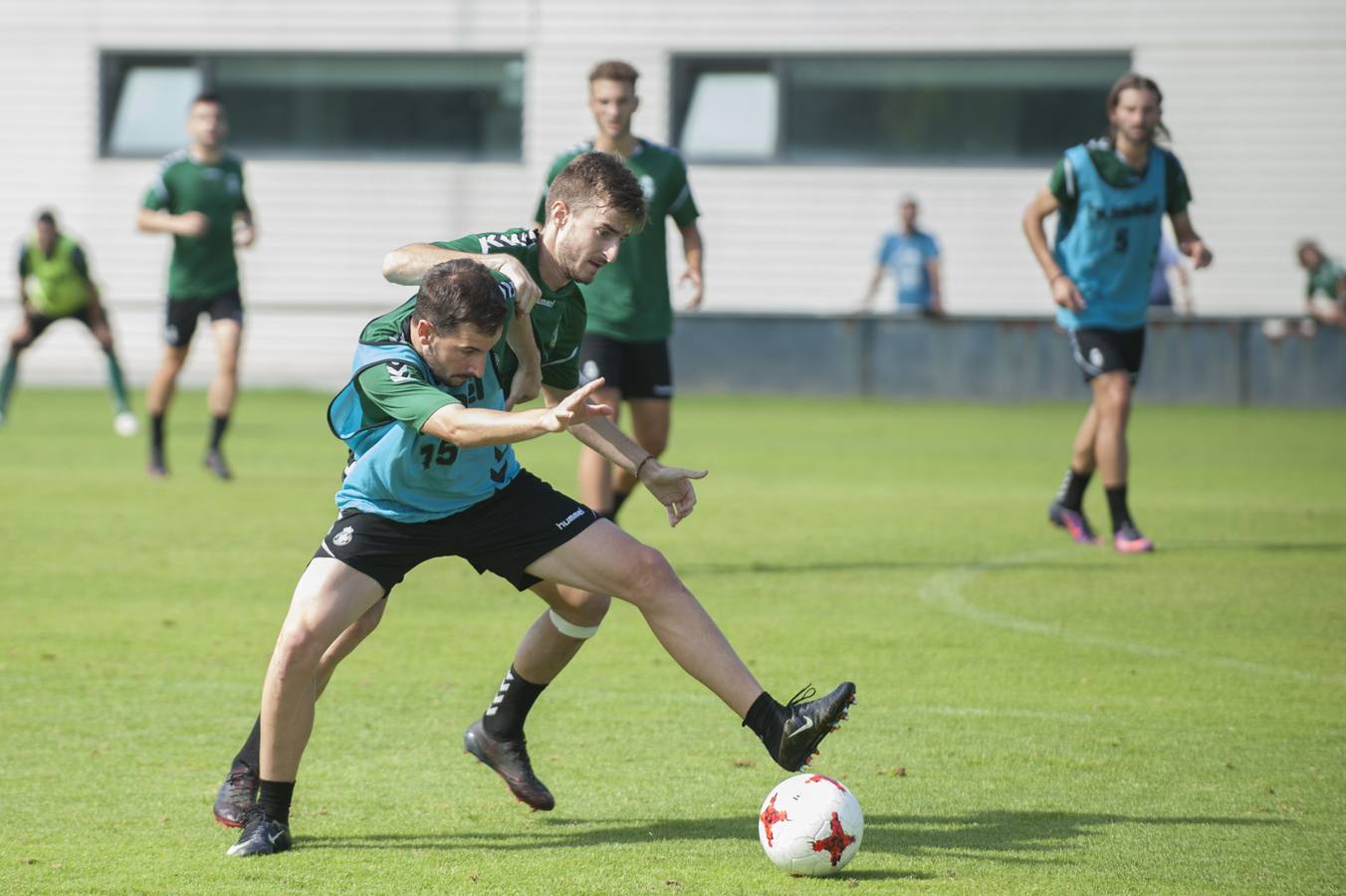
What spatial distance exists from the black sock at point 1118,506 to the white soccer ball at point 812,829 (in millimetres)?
5841

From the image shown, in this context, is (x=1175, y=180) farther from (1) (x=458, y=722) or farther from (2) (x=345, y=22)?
(2) (x=345, y=22)

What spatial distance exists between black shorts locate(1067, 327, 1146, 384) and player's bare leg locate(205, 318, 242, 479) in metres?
5.91

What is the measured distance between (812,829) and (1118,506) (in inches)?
237

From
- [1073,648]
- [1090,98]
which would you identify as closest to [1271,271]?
[1090,98]

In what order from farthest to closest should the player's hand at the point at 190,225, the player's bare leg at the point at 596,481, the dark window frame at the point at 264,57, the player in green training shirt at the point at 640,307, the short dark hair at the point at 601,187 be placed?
the dark window frame at the point at 264,57
the player's hand at the point at 190,225
the player in green training shirt at the point at 640,307
the player's bare leg at the point at 596,481
the short dark hair at the point at 601,187

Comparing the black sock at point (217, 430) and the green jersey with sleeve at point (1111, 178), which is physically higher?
the green jersey with sleeve at point (1111, 178)

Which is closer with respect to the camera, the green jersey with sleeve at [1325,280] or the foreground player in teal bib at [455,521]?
the foreground player in teal bib at [455,521]

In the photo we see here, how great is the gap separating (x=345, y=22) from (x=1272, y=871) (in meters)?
23.7

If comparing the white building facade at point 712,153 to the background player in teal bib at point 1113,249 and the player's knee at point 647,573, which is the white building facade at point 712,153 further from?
the player's knee at point 647,573

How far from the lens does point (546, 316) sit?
17.5ft

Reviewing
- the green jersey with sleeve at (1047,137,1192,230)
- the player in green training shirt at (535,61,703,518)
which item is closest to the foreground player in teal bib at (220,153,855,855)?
the player in green training shirt at (535,61,703,518)

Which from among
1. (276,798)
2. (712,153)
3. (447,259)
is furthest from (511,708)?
(712,153)

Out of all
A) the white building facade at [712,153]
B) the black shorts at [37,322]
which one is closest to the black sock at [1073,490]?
the black shorts at [37,322]

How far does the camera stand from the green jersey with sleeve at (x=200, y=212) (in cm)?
1294
